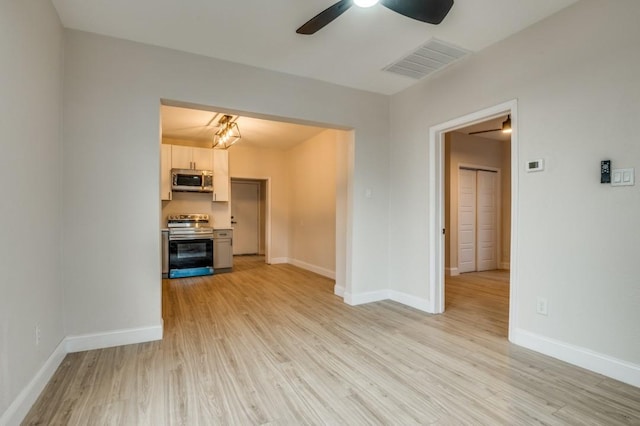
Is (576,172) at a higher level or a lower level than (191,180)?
lower

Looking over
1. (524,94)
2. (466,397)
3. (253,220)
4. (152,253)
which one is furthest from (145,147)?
(253,220)

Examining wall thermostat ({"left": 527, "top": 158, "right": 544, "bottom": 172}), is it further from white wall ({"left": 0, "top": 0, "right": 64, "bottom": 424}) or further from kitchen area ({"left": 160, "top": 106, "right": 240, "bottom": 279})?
kitchen area ({"left": 160, "top": 106, "right": 240, "bottom": 279})

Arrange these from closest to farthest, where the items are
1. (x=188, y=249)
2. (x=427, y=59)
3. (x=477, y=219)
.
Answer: (x=427, y=59) < (x=188, y=249) < (x=477, y=219)

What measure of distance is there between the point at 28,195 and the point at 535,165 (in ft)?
12.0

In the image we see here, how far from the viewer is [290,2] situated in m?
2.29

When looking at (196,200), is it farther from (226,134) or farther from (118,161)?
(118,161)

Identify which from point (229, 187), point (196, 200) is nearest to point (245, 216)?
point (229, 187)

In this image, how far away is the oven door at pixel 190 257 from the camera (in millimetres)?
5609

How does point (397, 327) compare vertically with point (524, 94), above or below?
below

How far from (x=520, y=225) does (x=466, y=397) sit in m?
1.55

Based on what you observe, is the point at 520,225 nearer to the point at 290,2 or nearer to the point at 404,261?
the point at 404,261

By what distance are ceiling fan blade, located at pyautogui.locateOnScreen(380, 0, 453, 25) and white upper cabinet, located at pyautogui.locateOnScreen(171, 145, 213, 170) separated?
5.16 meters

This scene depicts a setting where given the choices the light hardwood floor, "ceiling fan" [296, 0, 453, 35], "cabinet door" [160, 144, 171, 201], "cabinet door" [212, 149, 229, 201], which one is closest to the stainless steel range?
"cabinet door" [160, 144, 171, 201]

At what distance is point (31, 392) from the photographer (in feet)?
5.98
